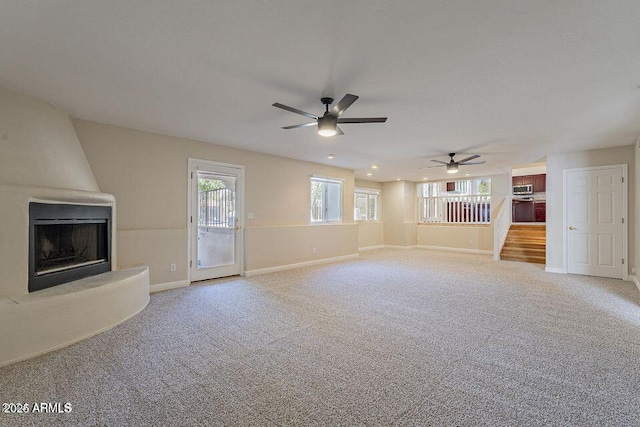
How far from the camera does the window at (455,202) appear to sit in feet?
31.4

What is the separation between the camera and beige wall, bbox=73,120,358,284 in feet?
13.9

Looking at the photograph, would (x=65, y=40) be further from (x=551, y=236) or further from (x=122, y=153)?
(x=551, y=236)

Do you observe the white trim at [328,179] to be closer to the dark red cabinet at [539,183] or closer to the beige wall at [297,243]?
the beige wall at [297,243]

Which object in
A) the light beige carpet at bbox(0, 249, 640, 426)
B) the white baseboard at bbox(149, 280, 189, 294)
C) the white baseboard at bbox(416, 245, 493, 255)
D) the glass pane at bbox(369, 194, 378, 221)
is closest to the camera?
the light beige carpet at bbox(0, 249, 640, 426)

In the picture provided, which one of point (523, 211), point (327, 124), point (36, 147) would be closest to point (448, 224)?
point (523, 211)

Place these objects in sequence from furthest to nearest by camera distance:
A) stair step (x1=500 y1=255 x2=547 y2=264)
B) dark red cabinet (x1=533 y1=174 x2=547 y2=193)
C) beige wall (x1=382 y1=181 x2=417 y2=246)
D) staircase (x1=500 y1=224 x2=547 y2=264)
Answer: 1. dark red cabinet (x1=533 y1=174 x2=547 y2=193)
2. beige wall (x1=382 y1=181 x2=417 y2=246)
3. staircase (x1=500 y1=224 x2=547 y2=264)
4. stair step (x1=500 y1=255 x2=547 y2=264)

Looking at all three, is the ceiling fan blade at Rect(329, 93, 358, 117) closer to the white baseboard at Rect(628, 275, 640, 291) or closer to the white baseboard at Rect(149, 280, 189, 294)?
the white baseboard at Rect(149, 280, 189, 294)

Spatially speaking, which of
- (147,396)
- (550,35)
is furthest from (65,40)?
(550,35)

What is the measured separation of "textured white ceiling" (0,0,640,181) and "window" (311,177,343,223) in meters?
3.15

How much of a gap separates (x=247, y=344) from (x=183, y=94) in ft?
8.82

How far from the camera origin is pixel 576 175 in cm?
586

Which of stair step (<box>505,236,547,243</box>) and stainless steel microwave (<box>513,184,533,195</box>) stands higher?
stainless steel microwave (<box>513,184,533,195</box>)

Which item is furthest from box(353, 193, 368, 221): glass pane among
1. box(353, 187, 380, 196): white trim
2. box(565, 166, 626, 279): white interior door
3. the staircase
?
box(565, 166, 626, 279): white interior door

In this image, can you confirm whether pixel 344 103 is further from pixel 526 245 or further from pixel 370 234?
pixel 370 234
